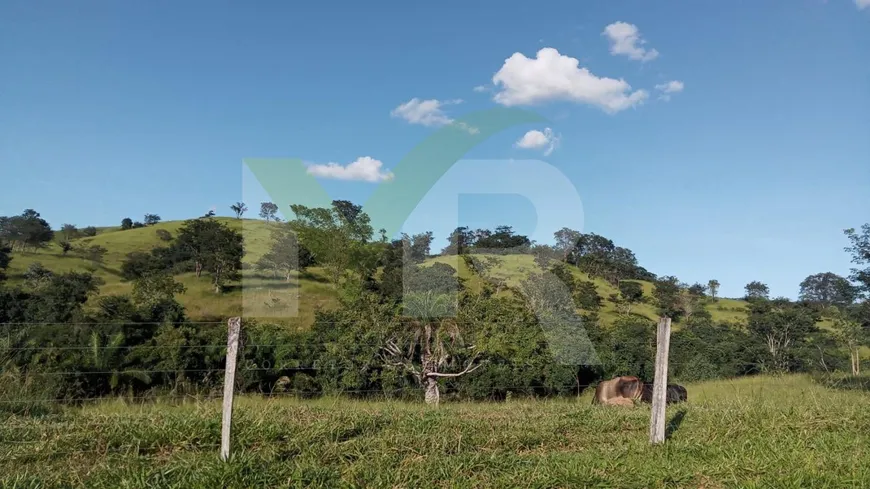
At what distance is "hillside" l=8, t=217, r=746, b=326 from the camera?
58.6 ft

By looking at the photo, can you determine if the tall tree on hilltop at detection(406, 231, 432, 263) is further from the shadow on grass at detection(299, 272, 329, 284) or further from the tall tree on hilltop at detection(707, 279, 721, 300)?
the tall tree on hilltop at detection(707, 279, 721, 300)

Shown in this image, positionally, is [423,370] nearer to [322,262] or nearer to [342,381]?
[342,381]

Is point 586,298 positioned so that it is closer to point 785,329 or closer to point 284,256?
point 785,329

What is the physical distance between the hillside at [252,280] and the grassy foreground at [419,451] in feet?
30.5

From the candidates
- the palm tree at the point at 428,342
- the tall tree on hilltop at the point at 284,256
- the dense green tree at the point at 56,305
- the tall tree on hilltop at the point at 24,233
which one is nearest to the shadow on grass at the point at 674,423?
the palm tree at the point at 428,342

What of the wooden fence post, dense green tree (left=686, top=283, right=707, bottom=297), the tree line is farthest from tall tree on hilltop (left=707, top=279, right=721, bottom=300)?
the wooden fence post

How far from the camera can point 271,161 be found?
760cm

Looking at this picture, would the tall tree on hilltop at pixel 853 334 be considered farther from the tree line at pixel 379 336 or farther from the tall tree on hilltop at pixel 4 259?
the tall tree on hilltop at pixel 4 259

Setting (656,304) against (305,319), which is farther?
(656,304)

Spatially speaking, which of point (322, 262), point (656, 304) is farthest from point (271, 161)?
point (656, 304)

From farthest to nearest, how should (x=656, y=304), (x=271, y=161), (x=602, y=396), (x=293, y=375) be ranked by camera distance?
1. (x=656, y=304)
2. (x=293, y=375)
3. (x=602, y=396)
4. (x=271, y=161)

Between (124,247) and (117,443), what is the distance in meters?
40.8

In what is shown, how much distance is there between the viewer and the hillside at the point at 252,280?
1786 centimetres

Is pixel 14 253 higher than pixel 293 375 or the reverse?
higher
